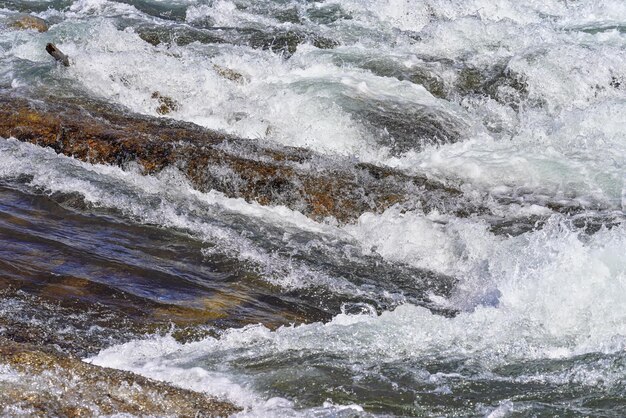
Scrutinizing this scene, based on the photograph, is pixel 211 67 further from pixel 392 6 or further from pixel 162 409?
pixel 162 409

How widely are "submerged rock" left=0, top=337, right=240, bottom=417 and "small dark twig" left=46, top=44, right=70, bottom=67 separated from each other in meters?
6.51

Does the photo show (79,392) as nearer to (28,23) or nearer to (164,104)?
(164,104)

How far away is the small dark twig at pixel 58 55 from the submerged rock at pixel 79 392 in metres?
6.51

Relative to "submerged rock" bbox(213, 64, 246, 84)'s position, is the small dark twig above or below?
above

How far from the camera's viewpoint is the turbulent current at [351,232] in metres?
4.09

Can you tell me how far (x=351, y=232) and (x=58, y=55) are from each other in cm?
474

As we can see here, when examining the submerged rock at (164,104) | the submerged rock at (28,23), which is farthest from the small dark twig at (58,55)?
the submerged rock at (28,23)

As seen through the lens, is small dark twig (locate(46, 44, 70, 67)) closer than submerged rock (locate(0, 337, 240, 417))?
No

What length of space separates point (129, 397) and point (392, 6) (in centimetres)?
1243

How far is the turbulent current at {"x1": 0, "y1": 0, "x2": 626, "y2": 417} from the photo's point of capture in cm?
409

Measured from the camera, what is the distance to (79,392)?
3348mm

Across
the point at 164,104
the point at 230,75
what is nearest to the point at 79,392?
the point at 164,104

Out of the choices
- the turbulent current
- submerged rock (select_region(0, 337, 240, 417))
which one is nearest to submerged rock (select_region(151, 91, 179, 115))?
the turbulent current

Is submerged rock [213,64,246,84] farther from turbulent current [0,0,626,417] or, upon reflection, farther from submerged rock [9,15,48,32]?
submerged rock [9,15,48,32]
